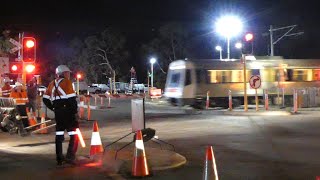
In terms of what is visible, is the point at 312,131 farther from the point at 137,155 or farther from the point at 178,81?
the point at 178,81

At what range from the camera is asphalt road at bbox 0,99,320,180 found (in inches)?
388

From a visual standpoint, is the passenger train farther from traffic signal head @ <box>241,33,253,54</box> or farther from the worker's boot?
the worker's boot

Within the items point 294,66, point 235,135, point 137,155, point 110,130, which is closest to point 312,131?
point 235,135

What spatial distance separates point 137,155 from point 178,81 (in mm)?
24782

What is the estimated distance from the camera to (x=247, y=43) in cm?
2516

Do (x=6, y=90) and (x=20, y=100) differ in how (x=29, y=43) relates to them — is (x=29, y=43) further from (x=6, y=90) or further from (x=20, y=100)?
(x=6, y=90)

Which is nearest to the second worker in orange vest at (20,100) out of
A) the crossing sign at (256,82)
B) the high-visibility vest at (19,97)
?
the high-visibility vest at (19,97)

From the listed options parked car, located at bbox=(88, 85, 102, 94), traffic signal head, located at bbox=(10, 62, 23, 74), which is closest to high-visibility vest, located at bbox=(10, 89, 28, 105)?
traffic signal head, located at bbox=(10, 62, 23, 74)

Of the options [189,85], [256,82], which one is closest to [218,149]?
[256,82]

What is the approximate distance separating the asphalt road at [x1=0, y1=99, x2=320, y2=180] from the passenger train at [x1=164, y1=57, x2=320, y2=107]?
10.6 meters

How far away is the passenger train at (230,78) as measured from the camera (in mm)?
33375

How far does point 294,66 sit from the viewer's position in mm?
37000

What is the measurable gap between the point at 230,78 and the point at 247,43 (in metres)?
9.50

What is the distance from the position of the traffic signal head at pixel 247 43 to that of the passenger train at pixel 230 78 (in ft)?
22.8
